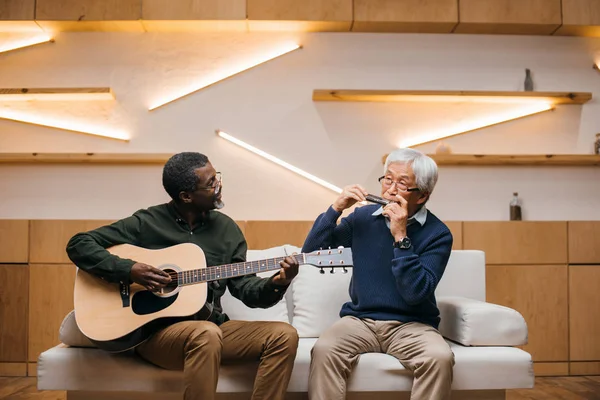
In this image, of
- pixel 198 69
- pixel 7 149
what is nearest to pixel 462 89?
pixel 198 69

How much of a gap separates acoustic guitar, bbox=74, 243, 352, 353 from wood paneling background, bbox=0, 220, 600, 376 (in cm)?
168

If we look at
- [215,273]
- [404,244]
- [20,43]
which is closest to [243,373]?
[215,273]

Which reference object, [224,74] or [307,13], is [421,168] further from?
[224,74]

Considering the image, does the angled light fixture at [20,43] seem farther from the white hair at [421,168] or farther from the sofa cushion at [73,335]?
the white hair at [421,168]

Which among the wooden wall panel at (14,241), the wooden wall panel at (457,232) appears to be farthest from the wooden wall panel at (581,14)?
the wooden wall panel at (14,241)

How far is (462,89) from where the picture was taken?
179 inches

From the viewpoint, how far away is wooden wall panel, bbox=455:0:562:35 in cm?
438

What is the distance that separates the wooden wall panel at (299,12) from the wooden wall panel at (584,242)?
2060 mm

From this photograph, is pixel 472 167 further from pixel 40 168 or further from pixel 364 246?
pixel 40 168

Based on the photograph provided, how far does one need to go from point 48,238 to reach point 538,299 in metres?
3.18

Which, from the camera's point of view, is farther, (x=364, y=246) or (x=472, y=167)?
(x=472, y=167)

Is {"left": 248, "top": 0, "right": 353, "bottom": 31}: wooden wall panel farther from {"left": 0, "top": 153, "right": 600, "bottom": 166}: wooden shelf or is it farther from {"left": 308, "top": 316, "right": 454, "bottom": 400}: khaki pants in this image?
{"left": 308, "top": 316, "right": 454, "bottom": 400}: khaki pants

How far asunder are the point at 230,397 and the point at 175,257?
1.99 ft

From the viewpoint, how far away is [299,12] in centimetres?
435
